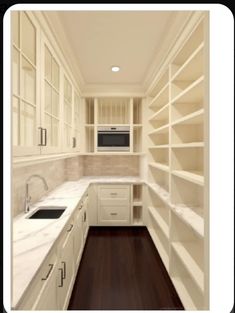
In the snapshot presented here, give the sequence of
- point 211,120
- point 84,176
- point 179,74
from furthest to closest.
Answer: point 84,176 → point 179,74 → point 211,120

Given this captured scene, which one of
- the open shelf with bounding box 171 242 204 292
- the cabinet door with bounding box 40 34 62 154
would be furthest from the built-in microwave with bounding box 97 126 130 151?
the open shelf with bounding box 171 242 204 292

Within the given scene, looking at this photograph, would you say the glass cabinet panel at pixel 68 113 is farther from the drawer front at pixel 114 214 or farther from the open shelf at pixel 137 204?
the open shelf at pixel 137 204

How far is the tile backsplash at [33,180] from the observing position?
1.77m

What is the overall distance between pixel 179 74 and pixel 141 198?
2.34 meters

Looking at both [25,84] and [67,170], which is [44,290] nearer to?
[25,84]

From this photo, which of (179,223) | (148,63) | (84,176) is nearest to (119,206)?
(84,176)

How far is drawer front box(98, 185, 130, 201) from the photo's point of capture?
143 inches

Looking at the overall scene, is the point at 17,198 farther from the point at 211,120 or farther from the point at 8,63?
the point at 211,120

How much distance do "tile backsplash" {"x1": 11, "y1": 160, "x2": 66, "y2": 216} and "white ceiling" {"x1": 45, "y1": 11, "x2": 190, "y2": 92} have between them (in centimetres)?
129

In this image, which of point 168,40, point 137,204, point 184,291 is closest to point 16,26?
point 168,40

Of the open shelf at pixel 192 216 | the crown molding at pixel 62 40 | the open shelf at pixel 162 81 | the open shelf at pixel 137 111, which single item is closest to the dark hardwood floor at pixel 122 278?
the open shelf at pixel 192 216

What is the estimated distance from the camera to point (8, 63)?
672mm

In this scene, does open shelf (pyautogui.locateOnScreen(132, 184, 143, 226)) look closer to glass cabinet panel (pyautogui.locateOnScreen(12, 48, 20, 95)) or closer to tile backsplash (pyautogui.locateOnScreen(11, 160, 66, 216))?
tile backsplash (pyautogui.locateOnScreen(11, 160, 66, 216))

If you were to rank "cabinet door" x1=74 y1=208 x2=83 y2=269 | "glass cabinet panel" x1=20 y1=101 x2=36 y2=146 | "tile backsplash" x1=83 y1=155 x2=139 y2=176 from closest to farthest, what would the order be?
"glass cabinet panel" x1=20 y1=101 x2=36 y2=146
"cabinet door" x1=74 y1=208 x2=83 y2=269
"tile backsplash" x1=83 y1=155 x2=139 y2=176
